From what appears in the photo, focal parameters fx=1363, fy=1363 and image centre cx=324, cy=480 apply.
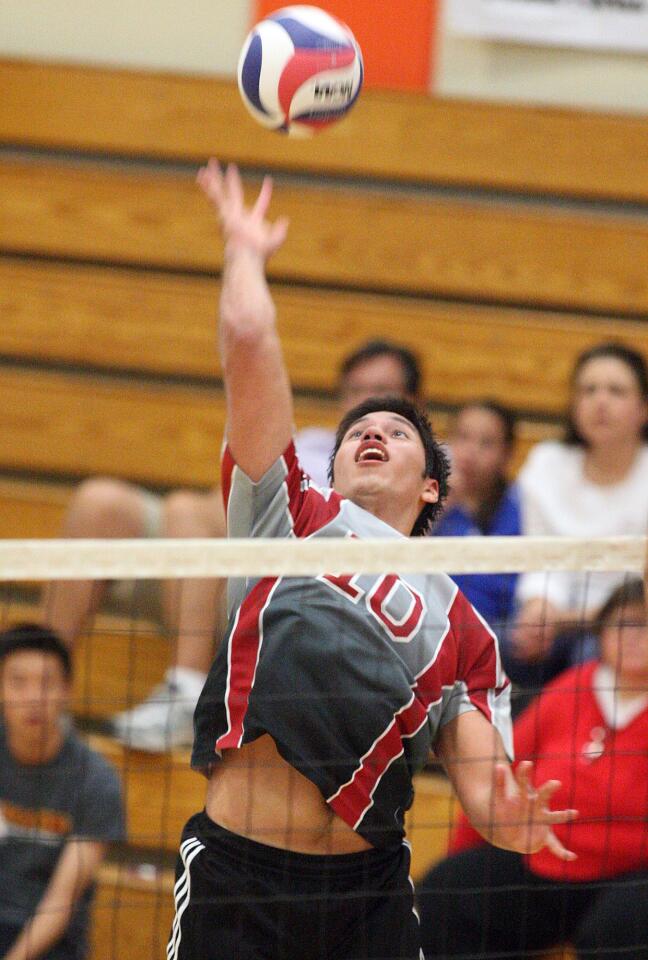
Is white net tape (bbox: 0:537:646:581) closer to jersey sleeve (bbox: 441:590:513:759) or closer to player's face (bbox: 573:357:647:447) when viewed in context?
jersey sleeve (bbox: 441:590:513:759)

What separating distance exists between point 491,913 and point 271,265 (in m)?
3.10

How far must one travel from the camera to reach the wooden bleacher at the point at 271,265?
5918 millimetres

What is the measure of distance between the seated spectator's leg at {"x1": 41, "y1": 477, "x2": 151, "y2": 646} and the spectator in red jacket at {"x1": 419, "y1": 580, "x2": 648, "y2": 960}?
1.73 m

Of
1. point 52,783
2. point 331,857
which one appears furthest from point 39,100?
point 331,857

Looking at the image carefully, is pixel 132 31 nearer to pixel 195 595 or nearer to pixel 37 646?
pixel 195 595

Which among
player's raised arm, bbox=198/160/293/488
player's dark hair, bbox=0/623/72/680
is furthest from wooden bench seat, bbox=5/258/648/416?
player's raised arm, bbox=198/160/293/488

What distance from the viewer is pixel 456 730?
9.80 ft

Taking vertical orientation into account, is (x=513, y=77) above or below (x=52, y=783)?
above

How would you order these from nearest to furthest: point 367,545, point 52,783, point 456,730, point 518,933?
point 367,545 < point 456,730 < point 518,933 < point 52,783

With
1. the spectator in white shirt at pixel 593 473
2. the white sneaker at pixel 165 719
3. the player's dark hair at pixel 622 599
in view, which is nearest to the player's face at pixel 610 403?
the spectator in white shirt at pixel 593 473

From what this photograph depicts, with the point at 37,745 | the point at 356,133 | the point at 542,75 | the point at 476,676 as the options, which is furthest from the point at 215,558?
the point at 542,75

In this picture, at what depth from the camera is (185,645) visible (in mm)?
5242

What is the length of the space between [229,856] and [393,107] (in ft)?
13.2

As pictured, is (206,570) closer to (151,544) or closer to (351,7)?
(151,544)
